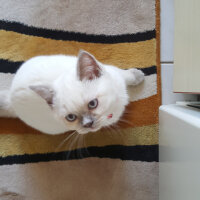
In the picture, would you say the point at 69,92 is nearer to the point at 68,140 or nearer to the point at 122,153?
the point at 68,140

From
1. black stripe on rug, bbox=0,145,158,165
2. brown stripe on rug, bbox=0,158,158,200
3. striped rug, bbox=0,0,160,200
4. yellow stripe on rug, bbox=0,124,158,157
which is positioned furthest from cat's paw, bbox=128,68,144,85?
brown stripe on rug, bbox=0,158,158,200

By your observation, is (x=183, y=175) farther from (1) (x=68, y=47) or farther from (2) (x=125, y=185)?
(1) (x=68, y=47)

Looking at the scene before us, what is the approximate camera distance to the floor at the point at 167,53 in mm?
1364

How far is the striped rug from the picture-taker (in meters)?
1.35

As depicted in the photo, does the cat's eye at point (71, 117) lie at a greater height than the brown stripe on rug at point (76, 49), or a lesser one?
Result: lesser

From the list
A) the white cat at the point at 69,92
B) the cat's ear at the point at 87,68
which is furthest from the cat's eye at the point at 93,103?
the cat's ear at the point at 87,68

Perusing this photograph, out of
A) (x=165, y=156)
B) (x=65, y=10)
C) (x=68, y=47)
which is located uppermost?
(x=65, y=10)

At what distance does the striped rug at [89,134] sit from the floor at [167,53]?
48 mm

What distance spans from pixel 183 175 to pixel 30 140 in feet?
3.04

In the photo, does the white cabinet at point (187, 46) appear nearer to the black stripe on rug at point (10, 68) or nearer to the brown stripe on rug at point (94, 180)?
the black stripe on rug at point (10, 68)

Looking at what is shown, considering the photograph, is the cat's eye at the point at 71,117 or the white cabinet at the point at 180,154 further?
the cat's eye at the point at 71,117

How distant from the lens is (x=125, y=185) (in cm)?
137

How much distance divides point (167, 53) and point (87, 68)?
714mm

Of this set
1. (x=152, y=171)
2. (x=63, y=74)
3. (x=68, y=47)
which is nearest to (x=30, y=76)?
(x=63, y=74)
